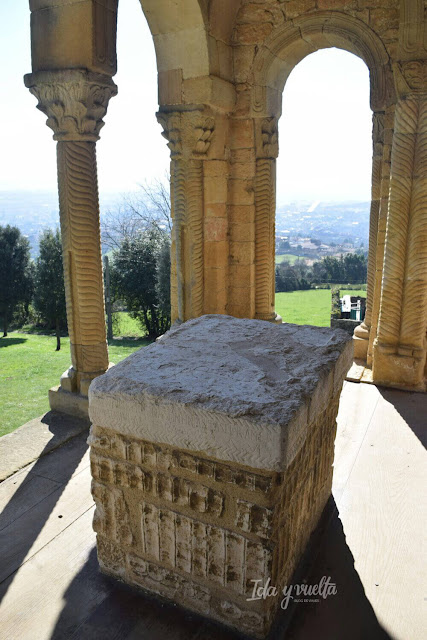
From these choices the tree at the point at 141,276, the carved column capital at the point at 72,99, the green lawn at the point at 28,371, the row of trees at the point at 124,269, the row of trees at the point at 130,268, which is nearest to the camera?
the carved column capital at the point at 72,99

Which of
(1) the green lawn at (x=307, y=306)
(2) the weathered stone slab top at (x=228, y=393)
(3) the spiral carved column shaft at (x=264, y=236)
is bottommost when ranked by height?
(1) the green lawn at (x=307, y=306)

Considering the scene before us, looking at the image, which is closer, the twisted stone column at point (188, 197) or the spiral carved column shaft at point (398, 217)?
the spiral carved column shaft at point (398, 217)

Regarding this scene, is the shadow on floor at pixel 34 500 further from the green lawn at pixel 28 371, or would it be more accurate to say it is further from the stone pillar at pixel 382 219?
the green lawn at pixel 28 371

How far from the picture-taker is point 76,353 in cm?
436

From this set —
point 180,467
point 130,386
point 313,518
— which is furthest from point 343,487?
point 130,386

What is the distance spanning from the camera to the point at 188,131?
200 inches

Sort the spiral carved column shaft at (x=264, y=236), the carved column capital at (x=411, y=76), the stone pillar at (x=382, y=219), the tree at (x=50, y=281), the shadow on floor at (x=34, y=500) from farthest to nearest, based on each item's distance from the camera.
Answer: the tree at (x=50, y=281) → the spiral carved column shaft at (x=264, y=236) → the stone pillar at (x=382, y=219) → the carved column capital at (x=411, y=76) → the shadow on floor at (x=34, y=500)

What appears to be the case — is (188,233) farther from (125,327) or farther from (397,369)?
(125,327)

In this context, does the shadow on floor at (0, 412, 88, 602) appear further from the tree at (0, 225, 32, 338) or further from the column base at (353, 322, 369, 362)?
the tree at (0, 225, 32, 338)

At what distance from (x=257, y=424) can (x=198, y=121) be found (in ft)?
13.5

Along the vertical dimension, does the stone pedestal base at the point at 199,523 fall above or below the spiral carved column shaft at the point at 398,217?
below

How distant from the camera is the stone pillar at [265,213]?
538 centimetres

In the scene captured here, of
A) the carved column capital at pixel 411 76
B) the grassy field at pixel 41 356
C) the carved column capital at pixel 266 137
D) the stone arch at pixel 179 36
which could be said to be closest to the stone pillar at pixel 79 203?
the stone arch at pixel 179 36

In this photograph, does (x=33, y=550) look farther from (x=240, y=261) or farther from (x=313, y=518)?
(x=240, y=261)
